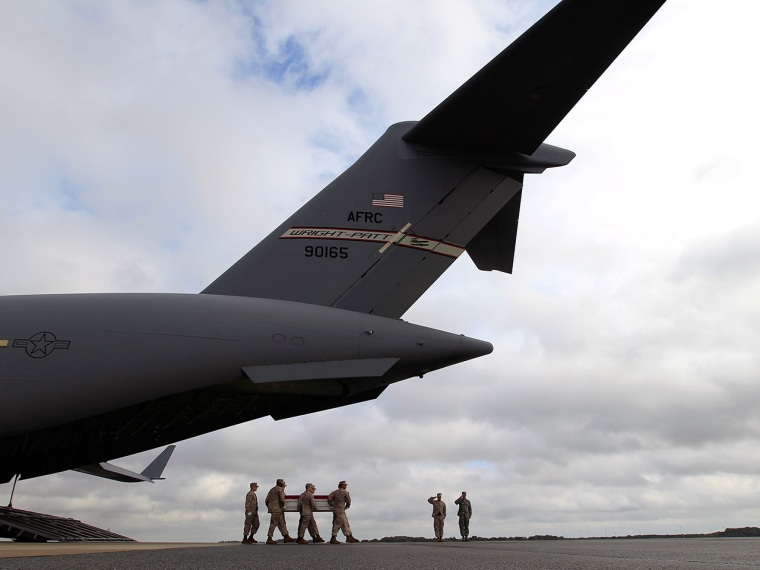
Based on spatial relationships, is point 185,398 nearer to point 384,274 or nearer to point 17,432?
point 17,432

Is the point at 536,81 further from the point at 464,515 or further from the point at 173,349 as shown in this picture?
the point at 464,515

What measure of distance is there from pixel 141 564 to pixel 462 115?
179 inches

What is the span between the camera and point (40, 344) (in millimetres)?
5305

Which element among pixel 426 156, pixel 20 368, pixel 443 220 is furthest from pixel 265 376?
pixel 426 156

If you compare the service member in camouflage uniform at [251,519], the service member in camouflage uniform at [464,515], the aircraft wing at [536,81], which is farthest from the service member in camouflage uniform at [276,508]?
the aircraft wing at [536,81]

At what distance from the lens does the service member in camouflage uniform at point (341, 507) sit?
435 inches

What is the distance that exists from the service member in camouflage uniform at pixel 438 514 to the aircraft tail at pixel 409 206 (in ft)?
27.3

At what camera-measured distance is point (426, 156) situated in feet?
21.8

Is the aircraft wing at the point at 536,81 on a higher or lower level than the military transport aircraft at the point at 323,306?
higher

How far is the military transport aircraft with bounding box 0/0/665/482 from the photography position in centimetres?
517

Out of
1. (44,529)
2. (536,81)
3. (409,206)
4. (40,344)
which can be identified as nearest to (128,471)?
(44,529)

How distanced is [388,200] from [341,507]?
6596 millimetres

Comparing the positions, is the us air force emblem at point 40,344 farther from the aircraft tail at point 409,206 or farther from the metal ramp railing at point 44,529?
the metal ramp railing at point 44,529

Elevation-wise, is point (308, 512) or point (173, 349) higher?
point (173, 349)
